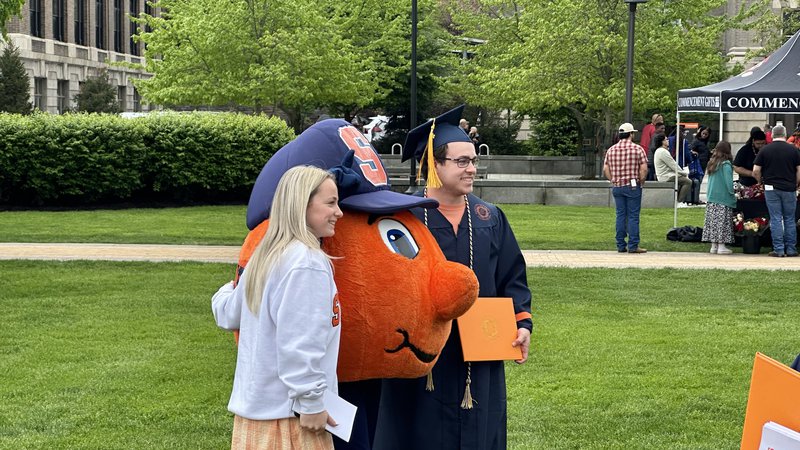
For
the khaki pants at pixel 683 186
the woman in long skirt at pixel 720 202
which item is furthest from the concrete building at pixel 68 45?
the woman in long skirt at pixel 720 202

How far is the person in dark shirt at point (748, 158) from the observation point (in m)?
18.0

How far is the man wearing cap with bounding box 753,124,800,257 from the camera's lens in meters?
16.3

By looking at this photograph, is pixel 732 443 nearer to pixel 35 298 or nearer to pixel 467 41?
pixel 35 298

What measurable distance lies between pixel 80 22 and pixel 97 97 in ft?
34.4

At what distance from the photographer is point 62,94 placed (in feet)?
185

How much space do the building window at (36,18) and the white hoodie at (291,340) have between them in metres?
51.6

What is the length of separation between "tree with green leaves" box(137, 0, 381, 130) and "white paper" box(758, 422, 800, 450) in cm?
2651

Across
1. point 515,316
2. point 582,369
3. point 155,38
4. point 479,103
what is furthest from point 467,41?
point 515,316

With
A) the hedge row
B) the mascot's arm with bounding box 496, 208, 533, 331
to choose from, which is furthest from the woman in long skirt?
the mascot's arm with bounding box 496, 208, 533, 331

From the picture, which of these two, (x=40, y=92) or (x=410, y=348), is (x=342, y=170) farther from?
(x=40, y=92)

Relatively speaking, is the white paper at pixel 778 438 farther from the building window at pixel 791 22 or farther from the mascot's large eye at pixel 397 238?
the building window at pixel 791 22

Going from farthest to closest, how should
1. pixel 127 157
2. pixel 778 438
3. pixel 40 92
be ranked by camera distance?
pixel 40 92, pixel 127 157, pixel 778 438

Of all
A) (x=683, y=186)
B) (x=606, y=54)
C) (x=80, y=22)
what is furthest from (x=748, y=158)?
(x=80, y=22)

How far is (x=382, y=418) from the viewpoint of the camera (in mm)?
4930
